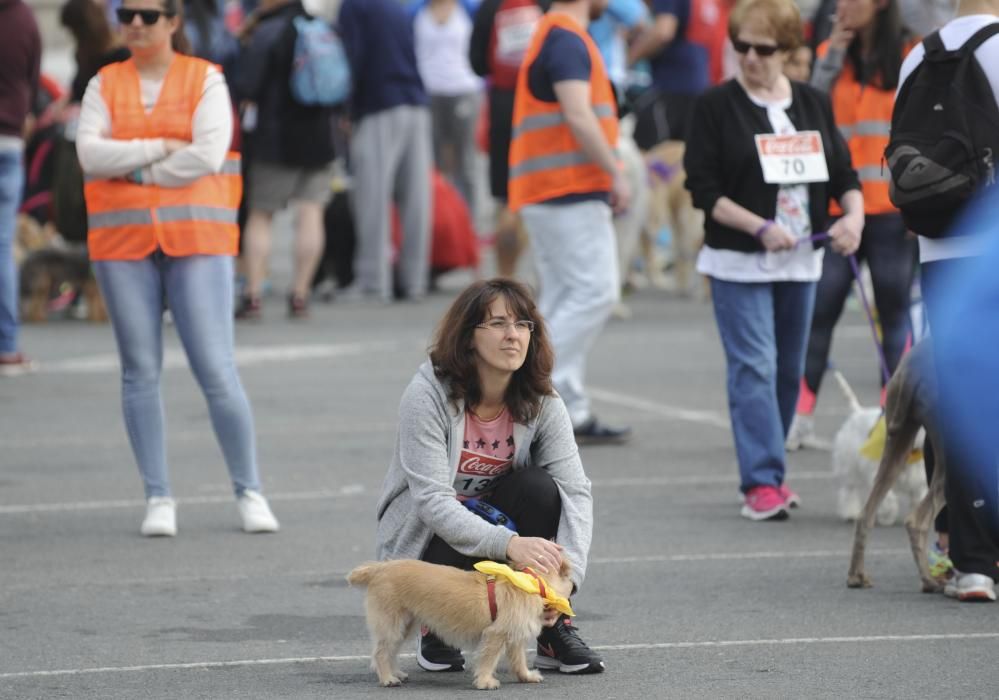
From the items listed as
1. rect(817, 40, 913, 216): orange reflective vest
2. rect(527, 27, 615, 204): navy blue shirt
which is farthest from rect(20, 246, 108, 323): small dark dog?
rect(817, 40, 913, 216): orange reflective vest

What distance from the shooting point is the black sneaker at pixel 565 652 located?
561 cm

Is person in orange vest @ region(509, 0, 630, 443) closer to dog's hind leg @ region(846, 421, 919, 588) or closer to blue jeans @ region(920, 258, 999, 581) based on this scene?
dog's hind leg @ region(846, 421, 919, 588)

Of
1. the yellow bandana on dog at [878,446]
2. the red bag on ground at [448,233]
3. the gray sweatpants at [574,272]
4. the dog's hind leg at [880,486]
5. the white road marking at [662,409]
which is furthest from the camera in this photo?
the red bag on ground at [448,233]

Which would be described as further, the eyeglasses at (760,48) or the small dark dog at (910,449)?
the eyeglasses at (760,48)

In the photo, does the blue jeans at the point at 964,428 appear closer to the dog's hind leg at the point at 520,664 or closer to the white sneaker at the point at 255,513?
the dog's hind leg at the point at 520,664

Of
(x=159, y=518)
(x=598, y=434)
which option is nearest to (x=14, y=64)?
(x=598, y=434)

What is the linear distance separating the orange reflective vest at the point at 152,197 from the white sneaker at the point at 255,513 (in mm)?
974

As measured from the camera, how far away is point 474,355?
5668 mm

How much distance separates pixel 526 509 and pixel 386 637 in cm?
54

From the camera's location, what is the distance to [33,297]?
15.1 meters

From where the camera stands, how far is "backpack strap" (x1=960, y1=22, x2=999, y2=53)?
6.12 m

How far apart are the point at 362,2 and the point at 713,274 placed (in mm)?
8243

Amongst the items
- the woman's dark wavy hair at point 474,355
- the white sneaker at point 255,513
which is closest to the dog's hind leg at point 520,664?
the woman's dark wavy hair at point 474,355

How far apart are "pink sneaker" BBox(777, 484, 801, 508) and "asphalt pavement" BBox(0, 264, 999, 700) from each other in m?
0.10
